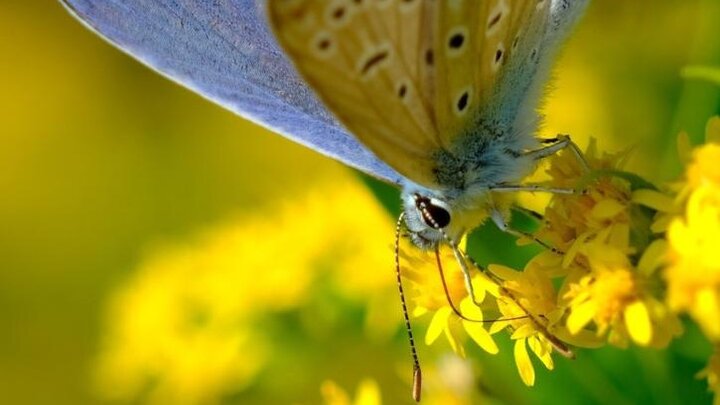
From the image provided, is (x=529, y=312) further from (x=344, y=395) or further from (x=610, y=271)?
(x=344, y=395)

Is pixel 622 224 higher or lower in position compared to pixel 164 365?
lower

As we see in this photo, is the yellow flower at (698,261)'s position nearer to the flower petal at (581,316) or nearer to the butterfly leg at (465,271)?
the flower petal at (581,316)

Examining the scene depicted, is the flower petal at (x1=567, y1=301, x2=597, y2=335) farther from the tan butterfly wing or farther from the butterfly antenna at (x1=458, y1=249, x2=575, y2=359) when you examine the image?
the tan butterfly wing

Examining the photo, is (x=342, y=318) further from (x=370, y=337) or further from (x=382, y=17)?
(x=382, y=17)

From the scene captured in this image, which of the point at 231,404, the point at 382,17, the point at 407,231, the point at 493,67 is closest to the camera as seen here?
the point at 382,17

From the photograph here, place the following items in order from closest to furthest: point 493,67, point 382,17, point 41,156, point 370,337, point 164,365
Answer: point 382,17 → point 493,67 → point 370,337 → point 164,365 → point 41,156

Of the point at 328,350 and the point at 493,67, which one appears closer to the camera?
the point at 493,67

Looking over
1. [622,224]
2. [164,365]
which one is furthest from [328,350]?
[622,224]
